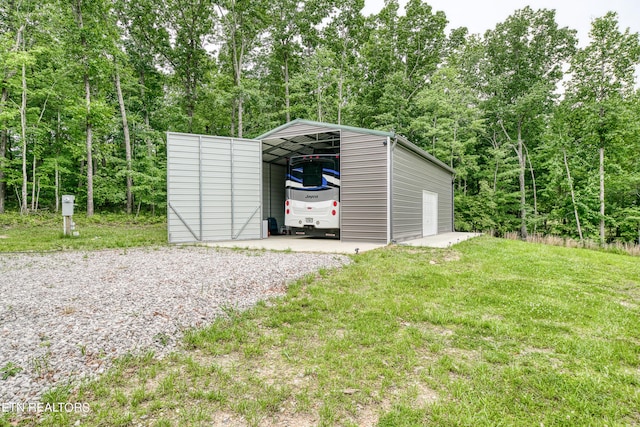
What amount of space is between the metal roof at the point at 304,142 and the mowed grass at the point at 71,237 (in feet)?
16.5

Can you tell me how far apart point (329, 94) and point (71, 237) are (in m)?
16.1

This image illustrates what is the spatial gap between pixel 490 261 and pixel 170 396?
22.5 ft

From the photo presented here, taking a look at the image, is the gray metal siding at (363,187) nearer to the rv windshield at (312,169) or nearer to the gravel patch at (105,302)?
the rv windshield at (312,169)

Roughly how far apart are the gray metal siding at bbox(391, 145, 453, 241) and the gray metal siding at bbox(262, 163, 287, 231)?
6.06m

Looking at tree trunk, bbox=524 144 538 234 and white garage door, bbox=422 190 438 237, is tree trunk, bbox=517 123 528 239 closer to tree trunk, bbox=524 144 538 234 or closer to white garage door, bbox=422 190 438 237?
tree trunk, bbox=524 144 538 234

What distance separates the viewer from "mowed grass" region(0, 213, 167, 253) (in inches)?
→ 312

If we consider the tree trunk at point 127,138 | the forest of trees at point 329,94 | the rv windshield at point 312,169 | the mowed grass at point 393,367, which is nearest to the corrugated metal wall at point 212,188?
the rv windshield at point 312,169

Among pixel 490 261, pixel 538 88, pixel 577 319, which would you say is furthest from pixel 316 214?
pixel 538 88

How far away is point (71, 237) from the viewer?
945cm

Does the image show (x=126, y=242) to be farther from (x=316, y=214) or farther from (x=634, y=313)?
(x=634, y=313)

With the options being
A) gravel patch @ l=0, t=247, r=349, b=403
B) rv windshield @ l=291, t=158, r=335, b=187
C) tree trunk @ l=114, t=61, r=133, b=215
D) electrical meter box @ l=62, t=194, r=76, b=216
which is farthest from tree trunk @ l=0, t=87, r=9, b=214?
rv windshield @ l=291, t=158, r=335, b=187

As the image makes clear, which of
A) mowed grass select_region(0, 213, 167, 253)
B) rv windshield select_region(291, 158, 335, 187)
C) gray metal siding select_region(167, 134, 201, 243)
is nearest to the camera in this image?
mowed grass select_region(0, 213, 167, 253)

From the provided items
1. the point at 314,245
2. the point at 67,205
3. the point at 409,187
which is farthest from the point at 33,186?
the point at 409,187

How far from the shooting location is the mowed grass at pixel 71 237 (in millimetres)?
7922
